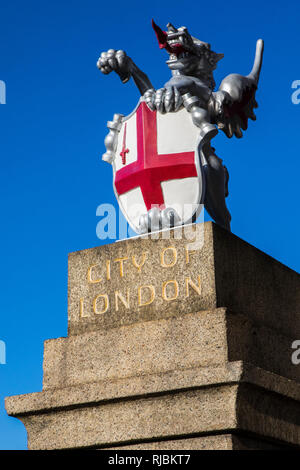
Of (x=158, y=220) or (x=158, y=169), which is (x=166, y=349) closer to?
(x=158, y=220)

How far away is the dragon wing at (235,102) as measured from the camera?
711 cm

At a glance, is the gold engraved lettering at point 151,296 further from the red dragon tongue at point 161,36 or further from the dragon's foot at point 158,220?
the red dragon tongue at point 161,36

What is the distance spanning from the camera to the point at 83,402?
6207 mm

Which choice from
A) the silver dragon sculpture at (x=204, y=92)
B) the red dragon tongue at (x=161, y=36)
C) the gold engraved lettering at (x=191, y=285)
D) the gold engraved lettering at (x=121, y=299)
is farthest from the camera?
the red dragon tongue at (x=161, y=36)

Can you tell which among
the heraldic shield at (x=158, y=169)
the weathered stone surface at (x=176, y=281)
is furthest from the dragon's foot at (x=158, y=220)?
Answer: the weathered stone surface at (x=176, y=281)

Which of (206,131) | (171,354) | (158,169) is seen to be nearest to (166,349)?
(171,354)

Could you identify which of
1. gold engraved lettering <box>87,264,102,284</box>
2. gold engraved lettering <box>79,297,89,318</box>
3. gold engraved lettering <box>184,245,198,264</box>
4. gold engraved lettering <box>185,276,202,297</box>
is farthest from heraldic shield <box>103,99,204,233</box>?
gold engraved lettering <box>79,297,89,318</box>

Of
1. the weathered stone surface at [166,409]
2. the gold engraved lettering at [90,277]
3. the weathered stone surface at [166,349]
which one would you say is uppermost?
the gold engraved lettering at [90,277]

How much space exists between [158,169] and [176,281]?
1129mm

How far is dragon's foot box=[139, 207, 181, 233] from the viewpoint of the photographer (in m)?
6.71

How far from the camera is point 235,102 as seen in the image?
285 inches

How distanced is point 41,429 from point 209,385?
1636 millimetres

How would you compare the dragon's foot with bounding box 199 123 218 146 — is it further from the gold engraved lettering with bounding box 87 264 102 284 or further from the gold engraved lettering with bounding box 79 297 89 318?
the gold engraved lettering with bounding box 79 297 89 318
